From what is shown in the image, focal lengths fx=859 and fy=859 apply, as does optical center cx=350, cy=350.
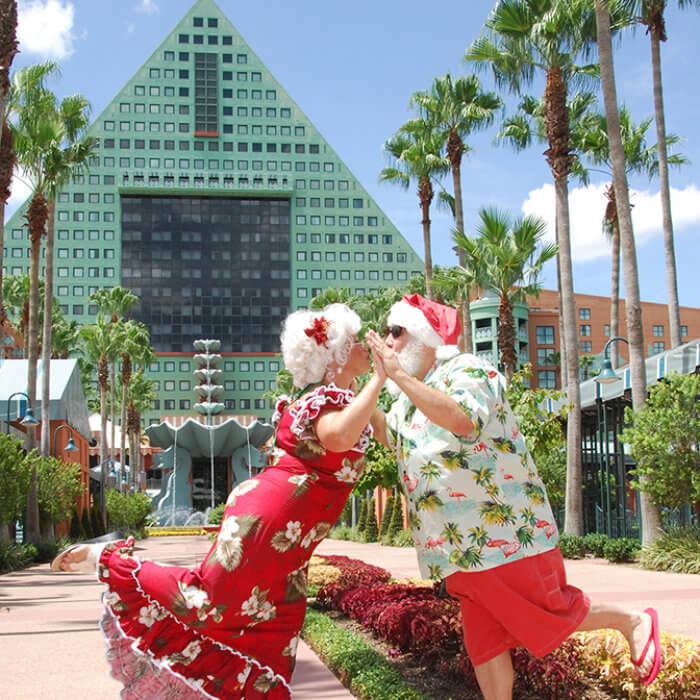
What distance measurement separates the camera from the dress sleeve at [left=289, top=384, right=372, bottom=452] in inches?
131

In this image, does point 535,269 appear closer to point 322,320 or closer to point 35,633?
point 35,633

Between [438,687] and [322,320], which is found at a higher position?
[322,320]

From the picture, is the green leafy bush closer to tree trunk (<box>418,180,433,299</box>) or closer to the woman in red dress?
tree trunk (<box>418,180,433,299</box>)

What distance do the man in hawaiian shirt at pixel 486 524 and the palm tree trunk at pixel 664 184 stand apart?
61.2ft

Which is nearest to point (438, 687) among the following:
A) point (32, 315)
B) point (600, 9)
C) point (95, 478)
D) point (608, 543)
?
point (608, 543)

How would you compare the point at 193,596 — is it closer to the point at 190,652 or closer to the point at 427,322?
the point at 190,652

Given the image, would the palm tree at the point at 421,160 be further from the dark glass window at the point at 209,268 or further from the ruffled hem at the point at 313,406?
the dark glass window at the point at 209,268

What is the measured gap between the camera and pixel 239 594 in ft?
10.4

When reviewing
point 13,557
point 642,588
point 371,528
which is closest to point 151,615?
point 642,588

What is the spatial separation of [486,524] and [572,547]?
15800 millimetres

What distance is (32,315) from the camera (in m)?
24.7

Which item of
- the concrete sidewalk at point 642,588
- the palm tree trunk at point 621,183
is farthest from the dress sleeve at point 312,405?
the palm tree trunk at point 621,183

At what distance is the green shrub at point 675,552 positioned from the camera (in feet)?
47.8

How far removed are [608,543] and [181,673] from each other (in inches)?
602
